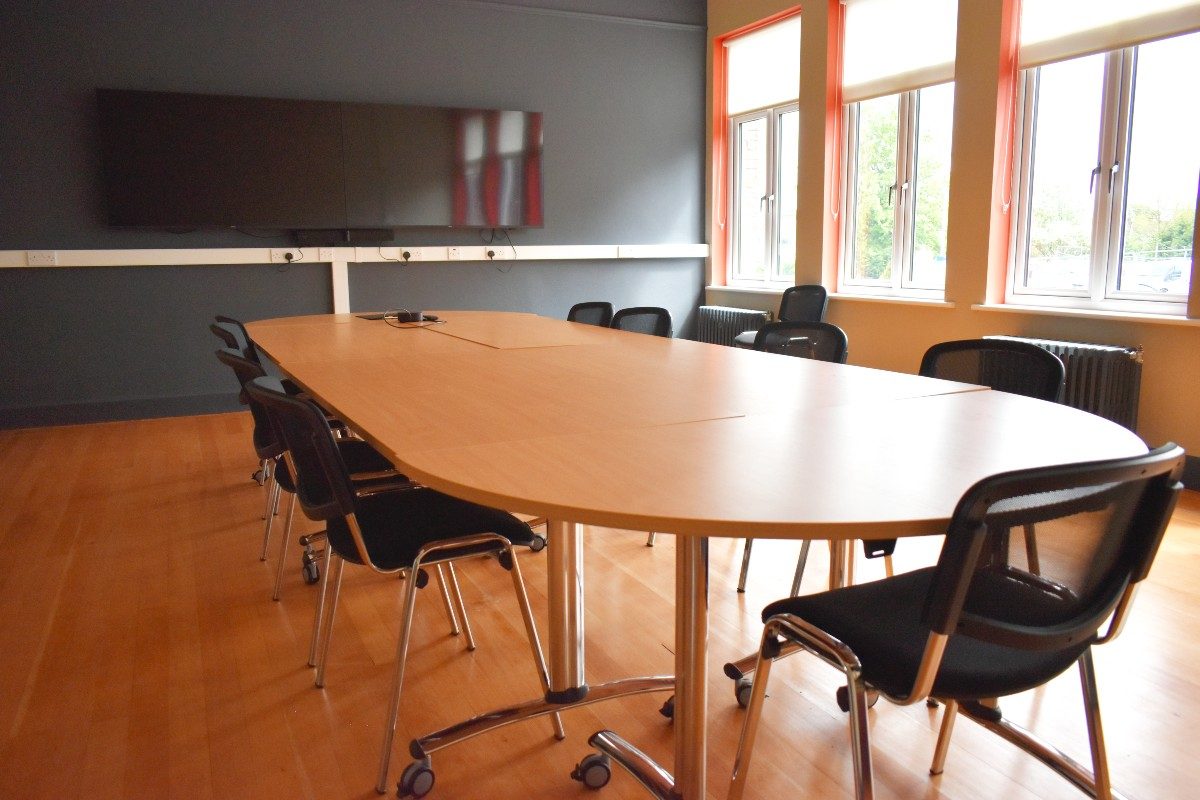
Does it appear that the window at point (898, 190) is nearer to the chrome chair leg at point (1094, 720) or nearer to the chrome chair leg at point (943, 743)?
the chrome chair leg at point (943, 743)

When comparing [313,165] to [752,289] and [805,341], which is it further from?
[805,341]

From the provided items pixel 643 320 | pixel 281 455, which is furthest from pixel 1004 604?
pixel 643 320

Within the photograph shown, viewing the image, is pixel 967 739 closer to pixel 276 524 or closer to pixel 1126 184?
pixel 276 524

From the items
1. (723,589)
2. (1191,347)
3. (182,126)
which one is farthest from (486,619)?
(182,126)

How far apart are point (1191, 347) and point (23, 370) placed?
6.62 metres

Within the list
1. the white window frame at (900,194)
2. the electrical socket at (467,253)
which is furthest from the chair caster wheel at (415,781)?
the electrical socket at (467,253)

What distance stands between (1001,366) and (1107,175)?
8.87ft

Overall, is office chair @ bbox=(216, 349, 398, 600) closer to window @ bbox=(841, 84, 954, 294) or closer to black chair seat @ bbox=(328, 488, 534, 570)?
black chair seat @ bbox=(328, 488, 534, 570)

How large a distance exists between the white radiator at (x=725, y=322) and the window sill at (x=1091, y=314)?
2.01 metres

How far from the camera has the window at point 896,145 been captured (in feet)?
18.0

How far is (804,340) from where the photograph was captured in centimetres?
321

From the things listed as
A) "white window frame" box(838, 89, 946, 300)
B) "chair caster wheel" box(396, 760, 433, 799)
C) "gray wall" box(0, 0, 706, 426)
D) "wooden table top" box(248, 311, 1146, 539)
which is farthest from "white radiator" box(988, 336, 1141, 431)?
"gray wall" box(0, 0, 706, 426)

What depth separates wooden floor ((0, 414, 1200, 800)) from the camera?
6.31ft

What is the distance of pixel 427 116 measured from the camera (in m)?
6.41
